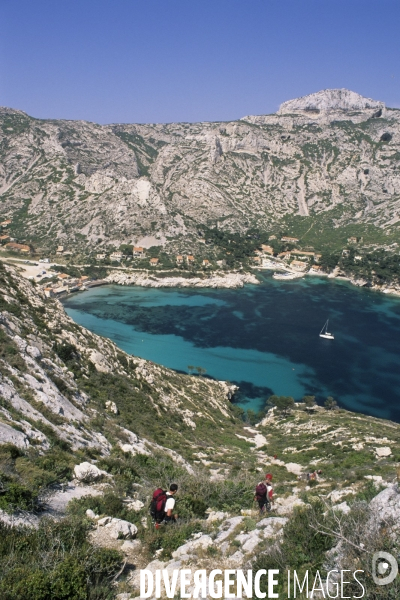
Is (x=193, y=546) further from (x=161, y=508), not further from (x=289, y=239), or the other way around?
(x=289, y=239)

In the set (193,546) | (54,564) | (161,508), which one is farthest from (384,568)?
(54,564)

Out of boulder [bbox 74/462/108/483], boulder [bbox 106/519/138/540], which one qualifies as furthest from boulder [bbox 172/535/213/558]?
boulder [bbox 74/462/108/483]

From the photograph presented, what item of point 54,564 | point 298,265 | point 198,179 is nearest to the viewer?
point 54,564

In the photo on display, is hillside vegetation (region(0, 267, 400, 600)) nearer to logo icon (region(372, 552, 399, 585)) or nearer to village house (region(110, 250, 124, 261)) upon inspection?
logo icon (region(372, 552, 399, 585))

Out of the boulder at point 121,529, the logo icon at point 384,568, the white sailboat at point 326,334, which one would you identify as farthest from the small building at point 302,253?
the logo icon at point 384,568

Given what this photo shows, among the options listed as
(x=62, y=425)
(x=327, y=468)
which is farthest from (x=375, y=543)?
(x=327, y=468)

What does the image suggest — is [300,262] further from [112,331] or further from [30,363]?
[30,363]
